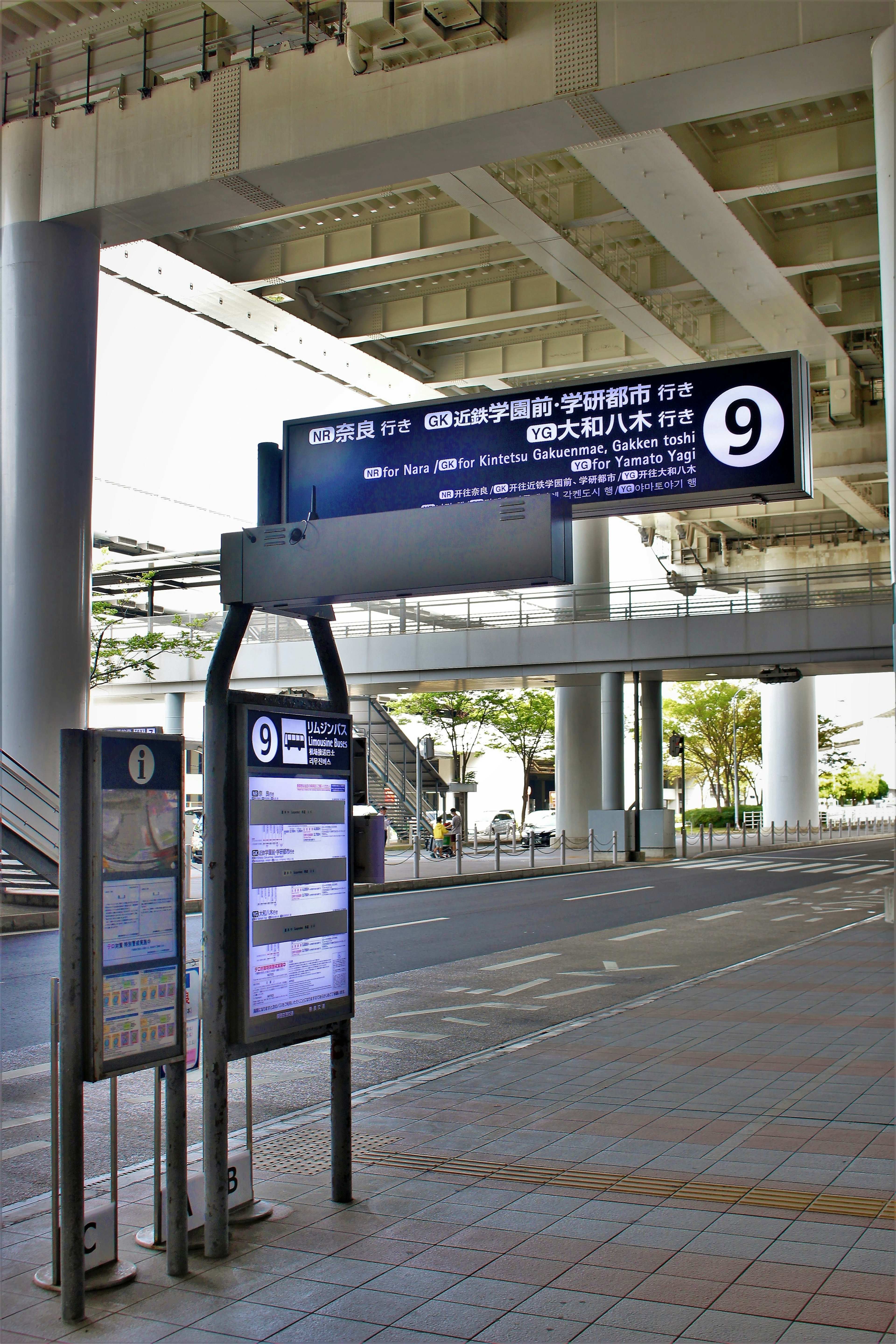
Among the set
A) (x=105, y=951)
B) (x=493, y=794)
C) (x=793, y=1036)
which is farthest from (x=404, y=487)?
(x=493, y=794)

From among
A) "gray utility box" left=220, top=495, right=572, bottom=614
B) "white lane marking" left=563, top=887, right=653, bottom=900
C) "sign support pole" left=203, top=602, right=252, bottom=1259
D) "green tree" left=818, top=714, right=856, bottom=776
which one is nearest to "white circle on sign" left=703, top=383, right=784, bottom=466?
"gray utility box" left=220, top=495, right=572, bottom=614

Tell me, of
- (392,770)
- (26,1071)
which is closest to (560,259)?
(26,1071)

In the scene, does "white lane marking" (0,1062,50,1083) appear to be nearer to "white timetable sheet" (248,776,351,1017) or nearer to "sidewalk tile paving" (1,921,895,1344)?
"sidewalk tile paving" (1,921,895,1344)

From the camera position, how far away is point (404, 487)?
6871 mm

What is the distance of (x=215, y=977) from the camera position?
483 cm

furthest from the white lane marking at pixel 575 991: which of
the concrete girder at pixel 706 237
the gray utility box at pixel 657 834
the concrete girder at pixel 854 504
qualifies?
the gray utility box at pixel 657 834

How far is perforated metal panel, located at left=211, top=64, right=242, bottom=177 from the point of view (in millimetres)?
13438

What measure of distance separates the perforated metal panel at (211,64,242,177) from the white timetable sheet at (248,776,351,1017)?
33.6 ft

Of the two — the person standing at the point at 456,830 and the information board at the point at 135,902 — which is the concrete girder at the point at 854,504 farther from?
the information board at the point at 135,902

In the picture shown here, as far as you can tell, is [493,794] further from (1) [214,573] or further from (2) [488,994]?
(2) [488,994]

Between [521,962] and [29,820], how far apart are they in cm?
592

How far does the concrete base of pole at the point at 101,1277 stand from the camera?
14.2 feet

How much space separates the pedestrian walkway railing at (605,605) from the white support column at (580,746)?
7.93 ft

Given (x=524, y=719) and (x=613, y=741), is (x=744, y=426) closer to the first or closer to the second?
(x=613, y=741)
